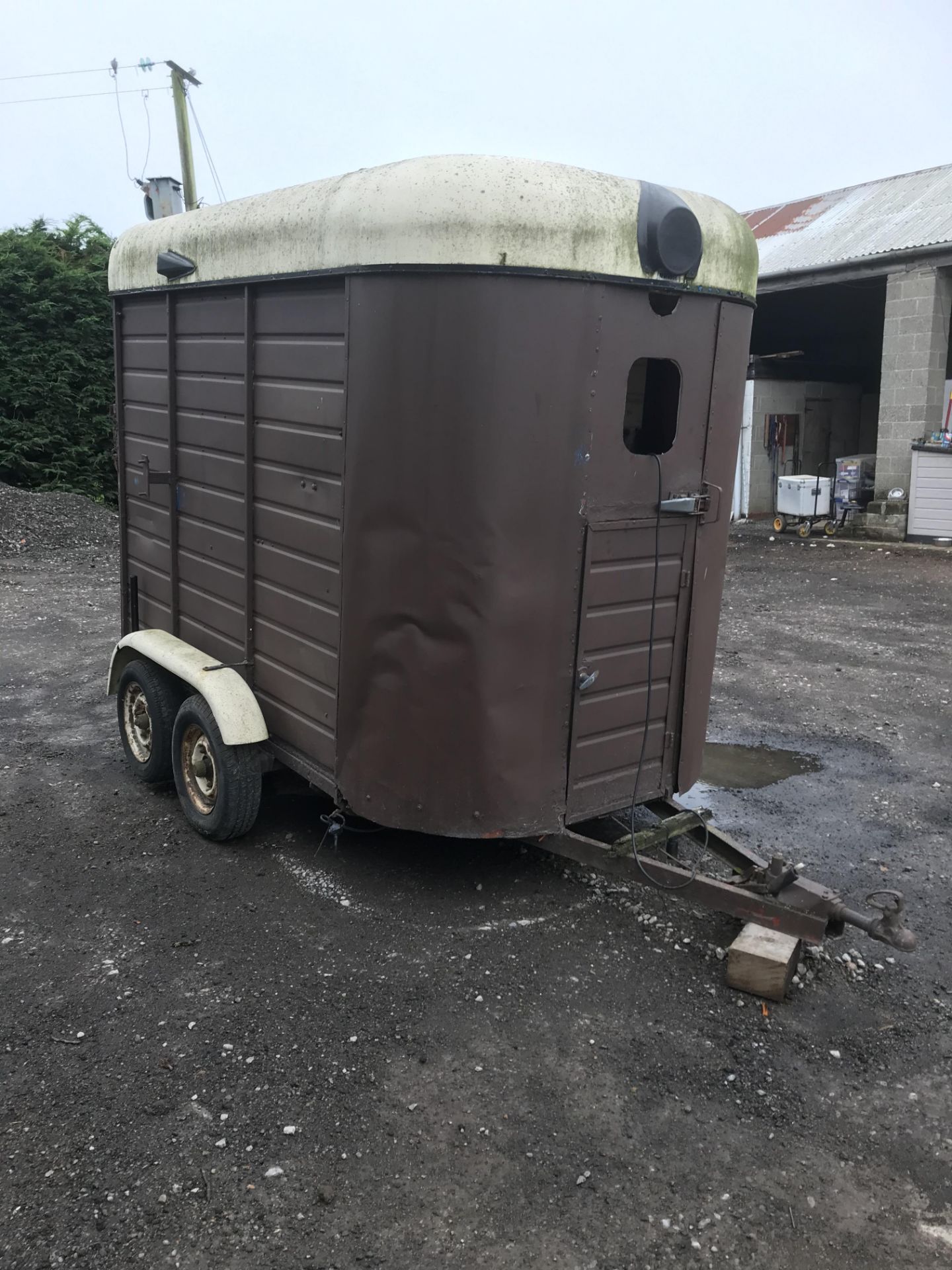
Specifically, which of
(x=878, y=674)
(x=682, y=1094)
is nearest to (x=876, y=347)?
(x=878, y=674)

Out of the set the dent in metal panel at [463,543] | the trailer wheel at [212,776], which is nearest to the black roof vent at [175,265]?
the dent in metal panel at [463,543]

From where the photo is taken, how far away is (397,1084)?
3.33 metres

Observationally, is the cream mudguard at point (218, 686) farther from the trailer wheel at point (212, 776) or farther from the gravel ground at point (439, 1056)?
the gravel ground at point (439, 1056)

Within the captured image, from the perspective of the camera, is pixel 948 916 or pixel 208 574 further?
pixel 208 574

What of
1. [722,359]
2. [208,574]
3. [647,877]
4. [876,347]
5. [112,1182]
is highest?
[876,347]

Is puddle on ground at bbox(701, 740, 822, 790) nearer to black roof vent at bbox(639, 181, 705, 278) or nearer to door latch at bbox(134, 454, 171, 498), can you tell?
black roof vent at bbox(639, 181, 705, 278)

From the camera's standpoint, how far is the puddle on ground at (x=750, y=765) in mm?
6104

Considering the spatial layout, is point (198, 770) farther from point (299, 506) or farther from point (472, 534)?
point (472, 534)

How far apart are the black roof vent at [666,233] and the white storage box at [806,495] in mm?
13434

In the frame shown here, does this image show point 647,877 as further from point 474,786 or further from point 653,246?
point 653,246

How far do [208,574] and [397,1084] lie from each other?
9.54 ft

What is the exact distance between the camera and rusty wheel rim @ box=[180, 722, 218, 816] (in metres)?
5.15

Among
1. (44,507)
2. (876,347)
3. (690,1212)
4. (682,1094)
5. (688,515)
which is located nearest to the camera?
(690,1212)

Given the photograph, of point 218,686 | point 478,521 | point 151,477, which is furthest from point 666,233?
point 151,477
